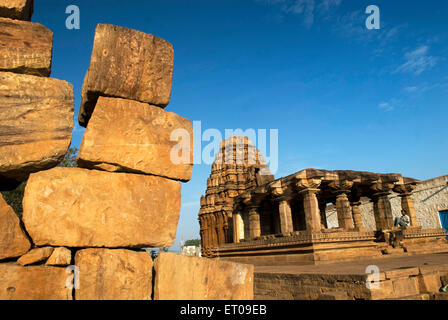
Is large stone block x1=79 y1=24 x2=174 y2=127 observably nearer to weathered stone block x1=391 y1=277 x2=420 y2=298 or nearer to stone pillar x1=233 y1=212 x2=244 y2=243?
weathered stone block x1=391 y1=277 x2=420 y2=298

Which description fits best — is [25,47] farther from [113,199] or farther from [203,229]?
[203,229]

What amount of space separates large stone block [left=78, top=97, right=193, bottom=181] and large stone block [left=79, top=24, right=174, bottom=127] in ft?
0.36

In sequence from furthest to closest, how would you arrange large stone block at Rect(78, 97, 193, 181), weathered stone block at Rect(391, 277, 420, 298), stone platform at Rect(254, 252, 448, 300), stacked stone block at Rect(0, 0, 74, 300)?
1. weathered stone block at Rect(391, 277, 420, 298)
2. stone platform at Rect(254, 252, 448, 300)
3. large stone block at Rect(78, 97, 193, 181)
4. stacked stone block at Rect(0, 0, 74, 300)

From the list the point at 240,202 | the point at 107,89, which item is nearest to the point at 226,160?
the point at 240,202

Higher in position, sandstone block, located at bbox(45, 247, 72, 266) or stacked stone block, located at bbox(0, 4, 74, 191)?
stacked stone block, located at bbox(0, 4, 74, 191)

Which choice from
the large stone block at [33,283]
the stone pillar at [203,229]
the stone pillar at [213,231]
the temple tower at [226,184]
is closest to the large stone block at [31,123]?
the large stone block at [33,283]

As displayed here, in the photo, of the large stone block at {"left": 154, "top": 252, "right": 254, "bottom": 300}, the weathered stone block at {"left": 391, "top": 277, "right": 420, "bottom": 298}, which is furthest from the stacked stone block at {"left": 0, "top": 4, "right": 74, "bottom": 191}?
the weathered stone block at {"left": 391, "top": 277, "right": 420, "bottom": 298}

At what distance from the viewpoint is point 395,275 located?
15.1ft

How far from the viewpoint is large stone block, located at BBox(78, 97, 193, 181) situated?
254 cm

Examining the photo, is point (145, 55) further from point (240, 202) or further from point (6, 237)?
point (240, 202)

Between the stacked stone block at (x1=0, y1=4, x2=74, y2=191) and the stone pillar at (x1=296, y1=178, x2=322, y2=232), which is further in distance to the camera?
the stone pillar at (x1=296, y1=178, x2=322, y2=232)

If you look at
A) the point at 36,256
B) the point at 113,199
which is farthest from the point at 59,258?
the point at 113,199

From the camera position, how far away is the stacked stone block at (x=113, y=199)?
2.28 m

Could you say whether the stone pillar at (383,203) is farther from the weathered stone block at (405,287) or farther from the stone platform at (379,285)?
the weathered stone block at (405,287)
